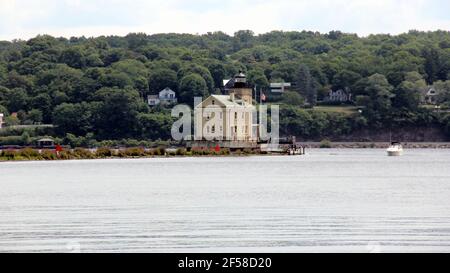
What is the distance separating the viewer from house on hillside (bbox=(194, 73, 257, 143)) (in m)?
111

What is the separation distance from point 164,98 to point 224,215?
153246mm

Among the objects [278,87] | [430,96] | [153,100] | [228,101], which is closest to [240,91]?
[228,101]

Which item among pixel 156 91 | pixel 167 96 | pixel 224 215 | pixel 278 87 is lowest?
pixel 224 215

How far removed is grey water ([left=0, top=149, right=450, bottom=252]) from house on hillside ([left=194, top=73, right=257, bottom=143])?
169 ft

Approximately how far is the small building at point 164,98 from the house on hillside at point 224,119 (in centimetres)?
6735

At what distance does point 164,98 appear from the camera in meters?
186

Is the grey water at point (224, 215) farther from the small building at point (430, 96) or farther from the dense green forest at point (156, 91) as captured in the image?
the small building at point (430, 96)

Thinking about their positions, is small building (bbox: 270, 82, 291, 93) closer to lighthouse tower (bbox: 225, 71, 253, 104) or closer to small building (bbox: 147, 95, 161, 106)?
small building (bbox: 147, 95, 161, 106)

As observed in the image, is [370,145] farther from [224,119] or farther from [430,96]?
[224,119]

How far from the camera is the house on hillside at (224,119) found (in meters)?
111

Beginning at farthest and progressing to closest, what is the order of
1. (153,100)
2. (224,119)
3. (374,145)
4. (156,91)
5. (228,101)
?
(156,91) < (153,100) < (374,145) < (228,101) < (224,119)

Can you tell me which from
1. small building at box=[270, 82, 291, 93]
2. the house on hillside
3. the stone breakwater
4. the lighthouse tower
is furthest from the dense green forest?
the house on hillside

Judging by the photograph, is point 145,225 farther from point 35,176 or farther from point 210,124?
Result: point 210,124

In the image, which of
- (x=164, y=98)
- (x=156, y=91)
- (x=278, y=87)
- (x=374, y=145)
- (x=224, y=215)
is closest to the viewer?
(x=224, y=215)
